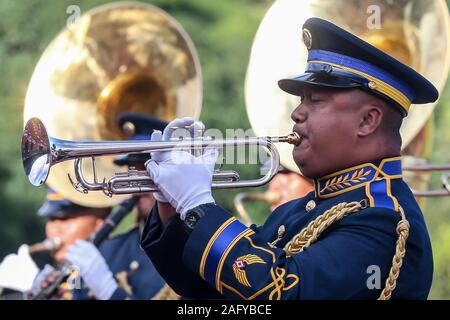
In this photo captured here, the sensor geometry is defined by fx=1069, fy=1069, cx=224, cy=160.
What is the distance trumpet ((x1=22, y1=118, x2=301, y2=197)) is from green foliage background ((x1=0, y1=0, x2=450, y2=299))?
6719mm

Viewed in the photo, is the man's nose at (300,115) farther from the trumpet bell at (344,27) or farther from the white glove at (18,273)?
the white glove at (18,273)

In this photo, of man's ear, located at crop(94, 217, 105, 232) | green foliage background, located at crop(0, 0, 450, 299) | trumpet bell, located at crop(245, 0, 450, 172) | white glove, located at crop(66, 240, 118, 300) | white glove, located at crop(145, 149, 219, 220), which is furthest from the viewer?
green foliage background, located at crop(0, 0, 450, 299)

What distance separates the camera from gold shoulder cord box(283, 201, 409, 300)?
3.21 m

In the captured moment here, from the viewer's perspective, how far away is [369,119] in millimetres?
3400

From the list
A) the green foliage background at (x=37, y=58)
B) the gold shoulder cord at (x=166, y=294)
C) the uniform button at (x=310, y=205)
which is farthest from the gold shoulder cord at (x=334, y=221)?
the green foliage background at (x=37, y=58)

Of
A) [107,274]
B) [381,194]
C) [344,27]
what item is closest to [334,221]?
[381,194]

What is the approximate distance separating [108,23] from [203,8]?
176 inches

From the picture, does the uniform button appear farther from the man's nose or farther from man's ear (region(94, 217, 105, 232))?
man's ear (region(94, 217, 105, 232))

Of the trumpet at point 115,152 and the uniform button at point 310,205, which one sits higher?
the trumpet at point 115,152

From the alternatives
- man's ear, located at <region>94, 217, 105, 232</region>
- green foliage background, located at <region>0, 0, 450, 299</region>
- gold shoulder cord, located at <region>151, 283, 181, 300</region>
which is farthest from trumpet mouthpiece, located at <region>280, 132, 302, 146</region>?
green foliage background, located at <region>0, 0, 450, 299</region>

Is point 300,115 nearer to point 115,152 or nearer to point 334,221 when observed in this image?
point 334,221

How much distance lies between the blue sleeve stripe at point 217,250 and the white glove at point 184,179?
13 centimetres

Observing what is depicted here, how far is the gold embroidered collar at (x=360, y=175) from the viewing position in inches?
134

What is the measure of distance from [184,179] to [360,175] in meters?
0.57
